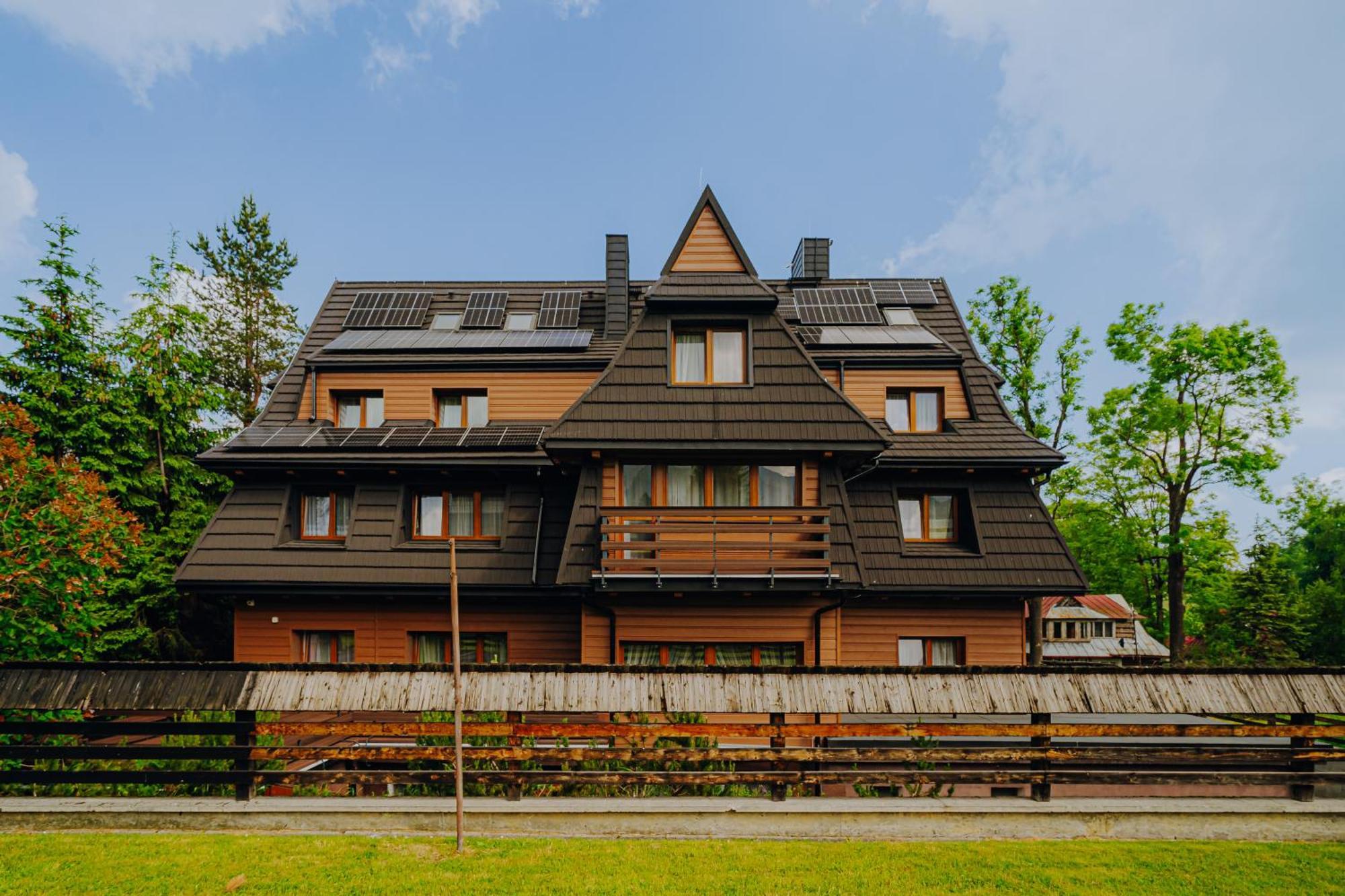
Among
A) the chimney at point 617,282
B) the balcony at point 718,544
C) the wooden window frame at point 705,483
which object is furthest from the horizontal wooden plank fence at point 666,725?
the chimney at point 617,282

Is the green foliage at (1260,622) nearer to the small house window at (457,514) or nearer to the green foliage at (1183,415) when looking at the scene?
the green foliage at (1183,415)

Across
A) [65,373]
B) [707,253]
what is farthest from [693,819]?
[65,373]

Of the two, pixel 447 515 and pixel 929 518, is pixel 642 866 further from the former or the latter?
pixel 929 518

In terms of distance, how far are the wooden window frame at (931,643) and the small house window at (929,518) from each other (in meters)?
1.96

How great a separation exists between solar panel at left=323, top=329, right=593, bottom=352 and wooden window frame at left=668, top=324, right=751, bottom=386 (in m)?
3.03

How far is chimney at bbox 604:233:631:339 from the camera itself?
1459cm

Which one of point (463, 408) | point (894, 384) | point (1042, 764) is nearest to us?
point (1042, 764)

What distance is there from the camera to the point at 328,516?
12469 mm

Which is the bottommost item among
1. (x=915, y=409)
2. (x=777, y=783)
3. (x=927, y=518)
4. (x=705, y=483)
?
(x=777, y=783)

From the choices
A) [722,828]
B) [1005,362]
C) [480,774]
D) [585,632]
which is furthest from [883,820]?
[1005,362]

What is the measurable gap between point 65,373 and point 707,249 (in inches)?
715

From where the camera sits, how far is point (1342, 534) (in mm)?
39812

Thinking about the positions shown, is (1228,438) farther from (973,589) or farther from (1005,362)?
(973,589)

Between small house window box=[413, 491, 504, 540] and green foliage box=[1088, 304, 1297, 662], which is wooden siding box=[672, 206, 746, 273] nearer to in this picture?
small house window box=[413, 491, 504, 540]
